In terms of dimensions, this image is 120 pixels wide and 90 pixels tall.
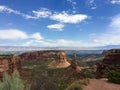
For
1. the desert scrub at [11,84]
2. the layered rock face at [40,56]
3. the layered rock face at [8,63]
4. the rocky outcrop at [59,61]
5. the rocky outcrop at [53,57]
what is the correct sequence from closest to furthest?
1. the desert scrub at [11,84]
2. the layered rock face at [8,63]
3. the rocky outcrop at [59,61]
4. the rocky outcrop at [53,57]
5. the layered rock face at [40,56]

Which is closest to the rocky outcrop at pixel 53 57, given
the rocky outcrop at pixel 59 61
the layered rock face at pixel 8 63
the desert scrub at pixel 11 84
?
the rocky outcrop at pixel 59 61

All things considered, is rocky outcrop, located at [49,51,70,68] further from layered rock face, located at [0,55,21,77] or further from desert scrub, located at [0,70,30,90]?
desert scrub, located at [0,70,30,90]

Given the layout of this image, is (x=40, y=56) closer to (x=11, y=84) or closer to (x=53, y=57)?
(x=53, y=57)

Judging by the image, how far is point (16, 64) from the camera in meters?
95.8

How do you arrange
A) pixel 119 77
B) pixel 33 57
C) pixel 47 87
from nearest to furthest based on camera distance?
pixel 119 77
pixel 47 87
pixel 33 57

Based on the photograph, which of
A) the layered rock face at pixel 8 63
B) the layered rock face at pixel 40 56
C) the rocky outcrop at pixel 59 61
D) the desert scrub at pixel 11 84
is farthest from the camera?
the layered rock face at pixel 40 56

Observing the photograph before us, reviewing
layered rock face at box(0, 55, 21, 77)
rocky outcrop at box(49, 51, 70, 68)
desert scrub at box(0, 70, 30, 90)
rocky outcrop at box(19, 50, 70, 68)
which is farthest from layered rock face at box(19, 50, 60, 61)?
desert scrub at box(0, 70, 30, 90)

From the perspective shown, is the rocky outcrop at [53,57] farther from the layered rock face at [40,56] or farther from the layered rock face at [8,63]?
the layered rock face at [8,63]

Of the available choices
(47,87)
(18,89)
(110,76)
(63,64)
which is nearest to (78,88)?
(18,89)

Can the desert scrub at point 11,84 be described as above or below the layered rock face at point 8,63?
above

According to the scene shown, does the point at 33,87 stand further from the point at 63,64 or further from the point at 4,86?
the point at 63,64

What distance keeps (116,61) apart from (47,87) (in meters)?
21.6

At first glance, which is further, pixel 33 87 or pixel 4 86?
pixel 33 87

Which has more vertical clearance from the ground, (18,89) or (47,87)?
(18,89)
